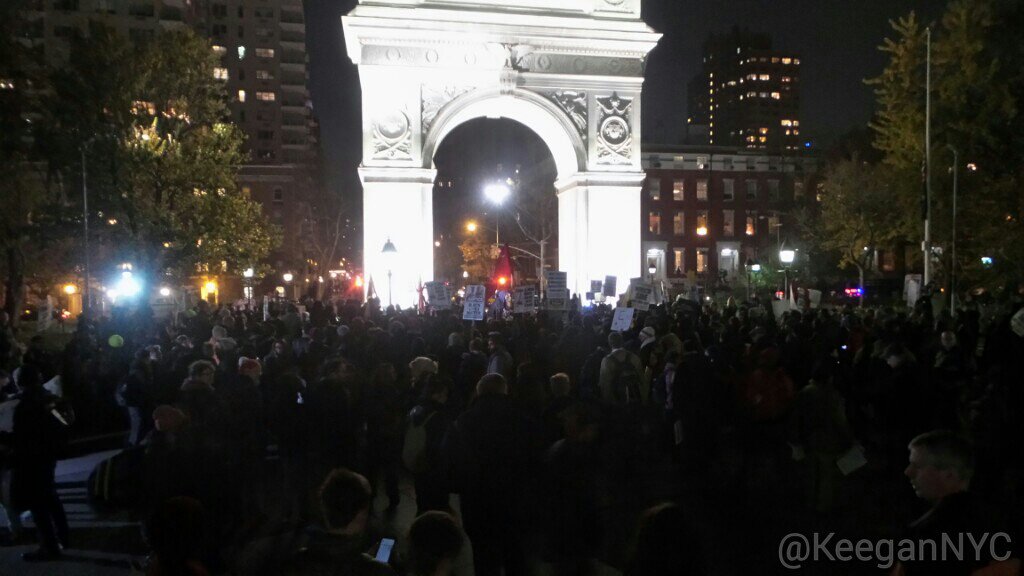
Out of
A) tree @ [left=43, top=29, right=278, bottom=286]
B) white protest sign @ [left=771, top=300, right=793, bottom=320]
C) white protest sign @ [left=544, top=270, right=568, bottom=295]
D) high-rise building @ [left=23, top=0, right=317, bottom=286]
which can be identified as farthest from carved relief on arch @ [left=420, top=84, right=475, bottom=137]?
high-rise building @ [left=23, top=0, right=317, bottom=286]

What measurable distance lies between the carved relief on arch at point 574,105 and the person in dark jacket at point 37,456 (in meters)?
24.4

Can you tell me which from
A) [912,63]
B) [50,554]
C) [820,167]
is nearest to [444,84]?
[912,63]

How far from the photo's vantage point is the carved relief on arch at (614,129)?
30.2m

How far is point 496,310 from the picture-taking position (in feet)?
72.3

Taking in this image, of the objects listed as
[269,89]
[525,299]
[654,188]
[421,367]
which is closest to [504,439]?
[421,367]

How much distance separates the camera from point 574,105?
98.5 ft

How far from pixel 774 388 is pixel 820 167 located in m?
59.2

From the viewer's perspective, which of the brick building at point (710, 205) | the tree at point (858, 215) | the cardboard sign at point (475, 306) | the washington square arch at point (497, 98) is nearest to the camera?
the cardboard sign at point (475, 306)

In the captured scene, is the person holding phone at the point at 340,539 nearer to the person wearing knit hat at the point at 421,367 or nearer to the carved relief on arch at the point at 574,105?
the person wearing knit hat at the point at 421,367

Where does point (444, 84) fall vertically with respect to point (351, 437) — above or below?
above

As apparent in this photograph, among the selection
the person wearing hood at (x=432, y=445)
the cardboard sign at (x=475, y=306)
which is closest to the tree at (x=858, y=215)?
the cardboard sign at (x=475, y=306)

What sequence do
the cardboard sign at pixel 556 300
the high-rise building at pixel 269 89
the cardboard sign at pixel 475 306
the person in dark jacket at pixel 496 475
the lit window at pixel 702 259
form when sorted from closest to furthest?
the person in dark jacket at pixel 496 475, the cardboard sign at pixel 475 306, the cardboard sign at pixel 556 300, the lit window at pixel 702 259, the high-rise building at pixel 269 89

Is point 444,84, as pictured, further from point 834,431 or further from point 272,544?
point 272,544

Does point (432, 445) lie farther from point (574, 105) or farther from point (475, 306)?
point (574, 105)
